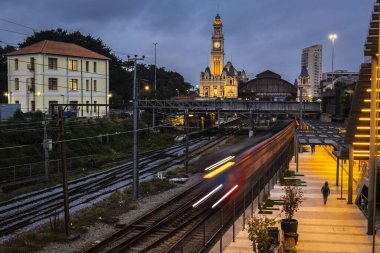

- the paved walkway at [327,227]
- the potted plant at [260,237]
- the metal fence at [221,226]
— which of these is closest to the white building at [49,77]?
the metal fence at [221,226]

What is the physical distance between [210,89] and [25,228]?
175326 millimetres

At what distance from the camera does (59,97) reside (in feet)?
200

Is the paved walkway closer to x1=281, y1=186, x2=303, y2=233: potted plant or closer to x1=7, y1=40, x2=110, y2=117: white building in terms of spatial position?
x1=281, y1=186, x2=303, y2=233: potted plant

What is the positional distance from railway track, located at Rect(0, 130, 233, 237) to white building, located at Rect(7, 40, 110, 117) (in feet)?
58.9

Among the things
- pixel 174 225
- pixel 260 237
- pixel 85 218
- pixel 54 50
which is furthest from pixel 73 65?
pixel 260 237

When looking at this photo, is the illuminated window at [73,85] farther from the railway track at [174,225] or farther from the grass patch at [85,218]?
the railway track at [174,225]

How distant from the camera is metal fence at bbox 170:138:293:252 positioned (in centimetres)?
1783

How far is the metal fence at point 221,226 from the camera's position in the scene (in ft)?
58.5

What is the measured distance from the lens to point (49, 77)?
59906 millimetres

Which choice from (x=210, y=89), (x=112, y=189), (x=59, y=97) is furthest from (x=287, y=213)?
(x=210, y=89)

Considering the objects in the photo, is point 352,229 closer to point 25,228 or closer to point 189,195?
point 189,195

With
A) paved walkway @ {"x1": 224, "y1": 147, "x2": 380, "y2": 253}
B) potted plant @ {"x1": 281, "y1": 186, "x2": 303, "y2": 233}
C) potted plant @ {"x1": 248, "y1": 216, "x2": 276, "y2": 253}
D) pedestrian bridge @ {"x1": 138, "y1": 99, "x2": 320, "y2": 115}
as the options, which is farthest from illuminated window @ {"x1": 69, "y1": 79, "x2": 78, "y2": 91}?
potted plant @ {"x1": 248, "y1": 216, "x2": 276, "y2": 253}

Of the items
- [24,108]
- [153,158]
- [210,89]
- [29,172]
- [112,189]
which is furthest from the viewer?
[210,89]

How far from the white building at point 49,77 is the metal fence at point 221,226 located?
32.6m
